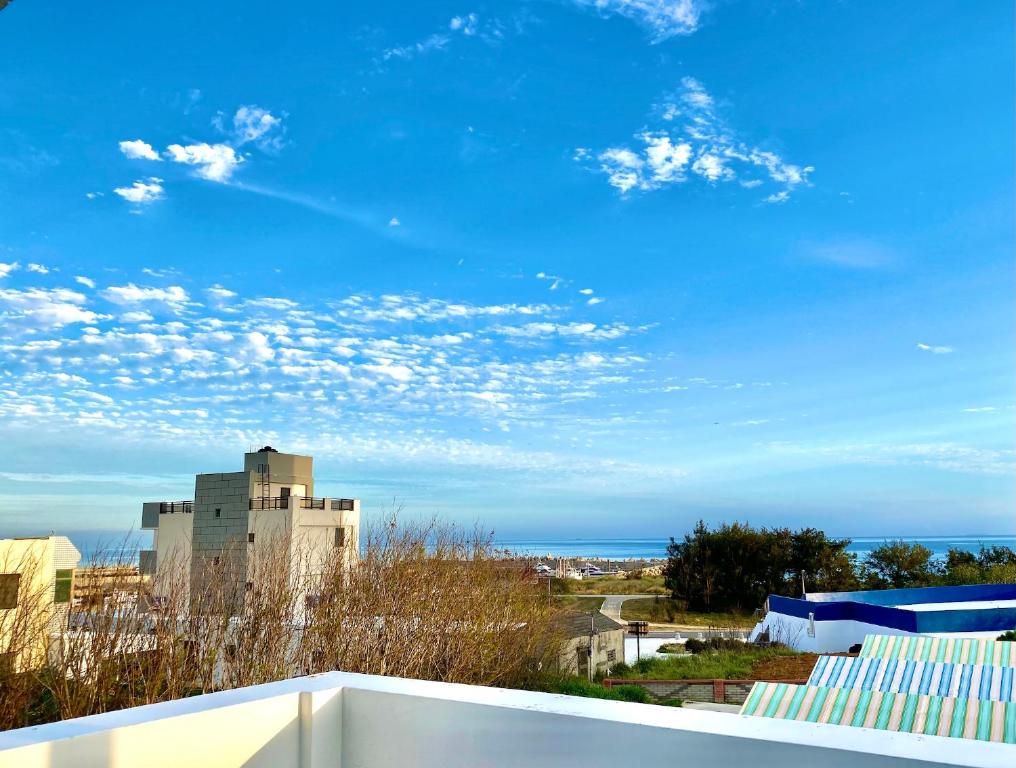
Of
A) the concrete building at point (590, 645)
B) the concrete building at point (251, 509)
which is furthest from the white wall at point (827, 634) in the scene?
the concrete building at point (251, 509)

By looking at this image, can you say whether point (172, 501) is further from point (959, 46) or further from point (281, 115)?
point (959, 46)

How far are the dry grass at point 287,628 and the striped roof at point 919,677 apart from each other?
4162 mm

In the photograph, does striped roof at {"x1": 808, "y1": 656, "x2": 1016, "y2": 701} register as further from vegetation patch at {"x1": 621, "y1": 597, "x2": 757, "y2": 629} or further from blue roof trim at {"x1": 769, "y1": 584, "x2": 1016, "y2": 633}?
vegetation patch at {"x1": 621, "y1": 597, "x2": 757, "y2": 629}

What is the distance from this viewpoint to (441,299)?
1848 centimetres

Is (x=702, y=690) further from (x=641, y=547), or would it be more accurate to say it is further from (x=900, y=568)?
(x=641, y=547)

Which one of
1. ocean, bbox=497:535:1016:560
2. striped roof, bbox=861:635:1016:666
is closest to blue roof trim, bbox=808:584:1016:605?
striped roof, bbox=861:635:1016:666

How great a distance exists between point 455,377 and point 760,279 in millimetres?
8081

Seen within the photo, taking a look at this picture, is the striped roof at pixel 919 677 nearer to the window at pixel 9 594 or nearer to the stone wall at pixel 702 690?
the stone wall at pixel 702 690

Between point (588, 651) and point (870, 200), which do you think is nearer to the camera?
point (870, 200)

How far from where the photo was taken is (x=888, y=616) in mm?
16188

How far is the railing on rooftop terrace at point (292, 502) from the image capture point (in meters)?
21.8

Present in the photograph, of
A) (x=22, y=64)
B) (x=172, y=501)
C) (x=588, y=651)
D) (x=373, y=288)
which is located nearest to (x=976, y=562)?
(x=588, y=651)

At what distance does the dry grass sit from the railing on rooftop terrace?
35.8 feet

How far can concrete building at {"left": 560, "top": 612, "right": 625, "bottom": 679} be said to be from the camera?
15.4 m
